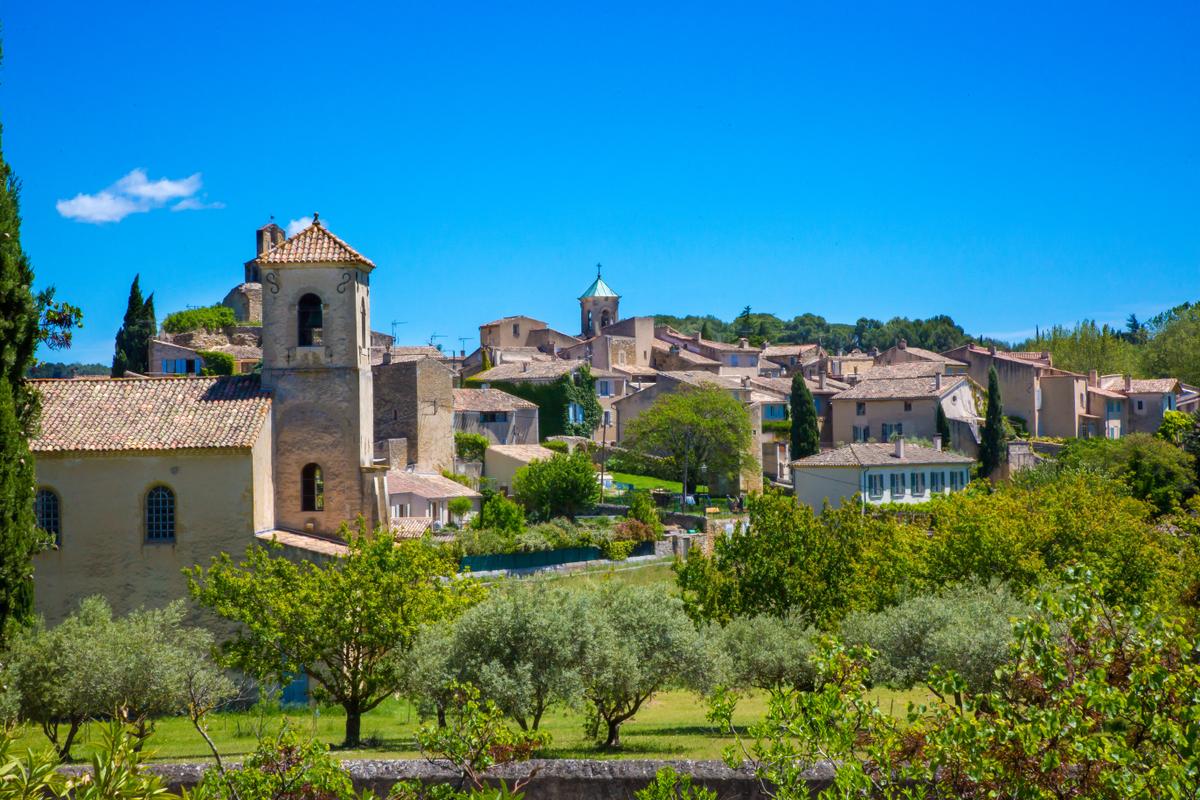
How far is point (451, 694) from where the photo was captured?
70.6 feet

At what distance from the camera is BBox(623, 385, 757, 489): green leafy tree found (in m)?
76.9

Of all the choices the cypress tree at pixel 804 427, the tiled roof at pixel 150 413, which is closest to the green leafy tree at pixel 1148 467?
the cypress tree at pixel 804 427

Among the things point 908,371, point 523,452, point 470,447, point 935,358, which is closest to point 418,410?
point 470,447

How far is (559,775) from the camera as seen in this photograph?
15.7 metres

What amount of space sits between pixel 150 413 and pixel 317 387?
13.8 ft

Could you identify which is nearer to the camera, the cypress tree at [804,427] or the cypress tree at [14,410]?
the cypress tree at [14,410]

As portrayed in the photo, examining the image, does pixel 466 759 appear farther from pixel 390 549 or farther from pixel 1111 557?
pixel 1111 557

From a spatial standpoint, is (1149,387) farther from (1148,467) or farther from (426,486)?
(426,486)

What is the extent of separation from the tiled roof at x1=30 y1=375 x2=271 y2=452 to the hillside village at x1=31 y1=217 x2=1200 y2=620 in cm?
6

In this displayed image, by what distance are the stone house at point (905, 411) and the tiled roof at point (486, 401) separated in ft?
71.3

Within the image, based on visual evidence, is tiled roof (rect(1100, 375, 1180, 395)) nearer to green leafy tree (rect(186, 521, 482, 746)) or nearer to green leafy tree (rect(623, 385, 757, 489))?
green leafy tree (rect(623, 385, 757, 489))

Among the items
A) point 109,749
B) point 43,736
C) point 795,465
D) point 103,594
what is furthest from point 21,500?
point 795,465

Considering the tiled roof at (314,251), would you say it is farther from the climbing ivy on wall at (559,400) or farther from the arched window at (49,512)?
the climbing ivy on wall at (559,400)

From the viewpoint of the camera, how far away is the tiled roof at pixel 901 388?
271 feet
